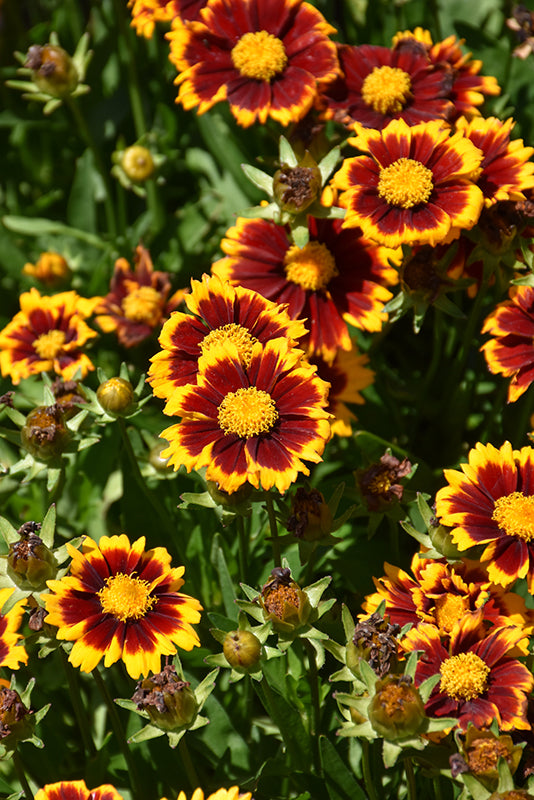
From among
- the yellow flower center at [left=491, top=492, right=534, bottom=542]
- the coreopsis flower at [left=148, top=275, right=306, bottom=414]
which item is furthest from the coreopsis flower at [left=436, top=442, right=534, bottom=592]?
the coreopsis flower at [left=148, top=275, right=306, bottom=414]

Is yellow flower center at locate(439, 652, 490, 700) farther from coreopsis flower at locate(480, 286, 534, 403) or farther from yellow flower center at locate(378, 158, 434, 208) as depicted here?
yellow flower center at locate(378, 158, 434, 208)

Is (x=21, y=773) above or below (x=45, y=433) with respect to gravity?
below

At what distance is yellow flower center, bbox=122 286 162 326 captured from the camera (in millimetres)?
2354

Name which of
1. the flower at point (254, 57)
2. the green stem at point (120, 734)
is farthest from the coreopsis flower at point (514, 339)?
the green stem at point (120, 734)

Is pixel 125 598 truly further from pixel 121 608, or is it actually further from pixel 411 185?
pixel 411 185

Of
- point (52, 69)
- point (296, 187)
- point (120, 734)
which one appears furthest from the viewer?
point (52, 69)

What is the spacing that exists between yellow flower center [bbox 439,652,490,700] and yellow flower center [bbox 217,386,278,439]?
486 mm

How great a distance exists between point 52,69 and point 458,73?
3.26 feet

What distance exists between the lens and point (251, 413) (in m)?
1.54

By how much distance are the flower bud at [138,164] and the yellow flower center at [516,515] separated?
1.44 metres

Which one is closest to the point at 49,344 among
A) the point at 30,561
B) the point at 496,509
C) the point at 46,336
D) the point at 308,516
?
the point at 46,336

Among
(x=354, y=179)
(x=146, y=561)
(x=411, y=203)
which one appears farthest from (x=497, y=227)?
(x=146, y=561)

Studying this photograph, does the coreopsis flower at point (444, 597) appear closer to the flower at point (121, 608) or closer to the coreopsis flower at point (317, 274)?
the flower at point (121, 608)

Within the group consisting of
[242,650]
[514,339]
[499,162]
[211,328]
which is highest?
[499,162]
